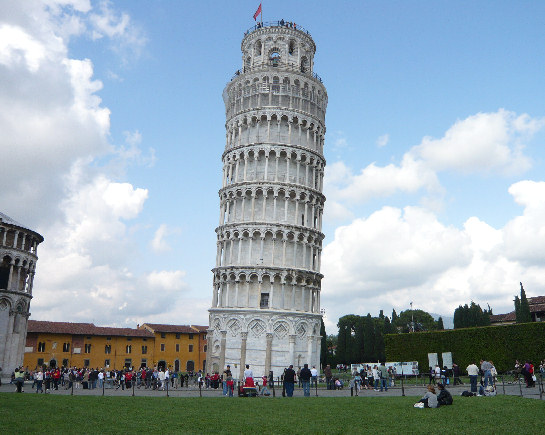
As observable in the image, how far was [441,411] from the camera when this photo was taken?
18094mm

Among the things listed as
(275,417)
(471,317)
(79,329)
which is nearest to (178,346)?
(79,329)

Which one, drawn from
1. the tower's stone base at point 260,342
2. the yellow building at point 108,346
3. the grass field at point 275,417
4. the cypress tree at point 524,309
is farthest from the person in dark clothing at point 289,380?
the yellow building at point 108,346

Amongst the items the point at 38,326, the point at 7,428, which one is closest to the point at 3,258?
the point at 38,326

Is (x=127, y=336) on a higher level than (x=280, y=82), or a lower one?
lower

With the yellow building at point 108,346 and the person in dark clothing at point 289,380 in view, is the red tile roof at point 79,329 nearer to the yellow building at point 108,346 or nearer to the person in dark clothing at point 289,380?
the yellow building at point 108,346

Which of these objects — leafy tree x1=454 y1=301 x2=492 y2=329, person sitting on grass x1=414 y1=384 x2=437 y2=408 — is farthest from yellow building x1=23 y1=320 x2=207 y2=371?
person sitting on grass x1=414 y1=384 x2=437 y2=408

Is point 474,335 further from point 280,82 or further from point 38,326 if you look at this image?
point 38,326

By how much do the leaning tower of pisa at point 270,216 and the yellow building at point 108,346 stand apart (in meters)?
37.5

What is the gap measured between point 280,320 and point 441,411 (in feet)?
110

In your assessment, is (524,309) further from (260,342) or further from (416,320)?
(416,320)

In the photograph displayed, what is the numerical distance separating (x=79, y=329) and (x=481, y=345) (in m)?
A: 62.7

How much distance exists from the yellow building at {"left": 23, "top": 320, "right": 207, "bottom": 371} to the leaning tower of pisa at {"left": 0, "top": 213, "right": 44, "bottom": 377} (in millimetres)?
19339

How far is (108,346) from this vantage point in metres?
83.2

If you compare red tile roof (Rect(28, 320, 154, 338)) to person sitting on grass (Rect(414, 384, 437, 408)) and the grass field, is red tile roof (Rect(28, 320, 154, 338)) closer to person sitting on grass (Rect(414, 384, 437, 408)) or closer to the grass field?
the grass field
